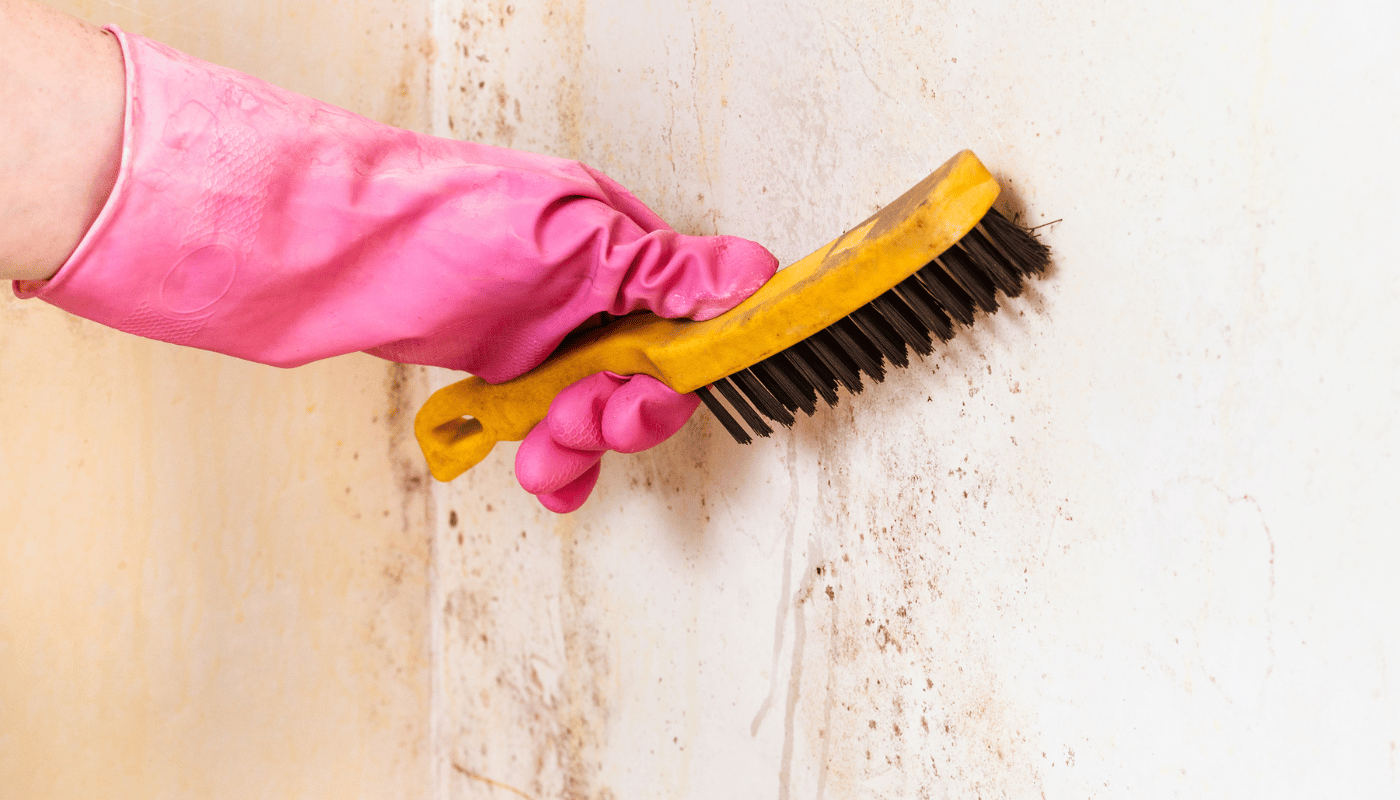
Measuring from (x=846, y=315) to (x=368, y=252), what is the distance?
27 centimetres

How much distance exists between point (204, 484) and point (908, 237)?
26.9 inches

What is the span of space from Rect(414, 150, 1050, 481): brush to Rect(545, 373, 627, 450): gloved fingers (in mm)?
11

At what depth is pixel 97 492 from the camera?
2.48 feet

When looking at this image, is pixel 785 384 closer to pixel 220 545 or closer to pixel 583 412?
pixel 583 412

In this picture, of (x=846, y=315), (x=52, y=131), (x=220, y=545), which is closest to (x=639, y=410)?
(x=846, y=315)

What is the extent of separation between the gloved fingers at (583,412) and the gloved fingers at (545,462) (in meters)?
0.01

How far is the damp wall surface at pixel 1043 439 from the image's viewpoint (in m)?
0.38

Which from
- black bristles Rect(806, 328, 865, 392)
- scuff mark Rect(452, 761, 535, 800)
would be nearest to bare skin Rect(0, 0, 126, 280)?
black bristles Rect(806, 328, 865, 392)

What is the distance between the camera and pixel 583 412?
1.87ft

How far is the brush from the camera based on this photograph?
46cm

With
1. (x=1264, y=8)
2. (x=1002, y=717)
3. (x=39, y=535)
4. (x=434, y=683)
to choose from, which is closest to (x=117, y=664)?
→ (x=39, y=535)

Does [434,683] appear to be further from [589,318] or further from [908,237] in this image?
[908,237]

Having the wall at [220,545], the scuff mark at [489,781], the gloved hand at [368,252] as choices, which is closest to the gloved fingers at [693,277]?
the gloved hand at [368,252]

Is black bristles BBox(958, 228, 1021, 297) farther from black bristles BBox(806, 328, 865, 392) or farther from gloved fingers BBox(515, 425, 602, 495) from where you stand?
gloved fingers BBox(515, 425, 602, 495)
